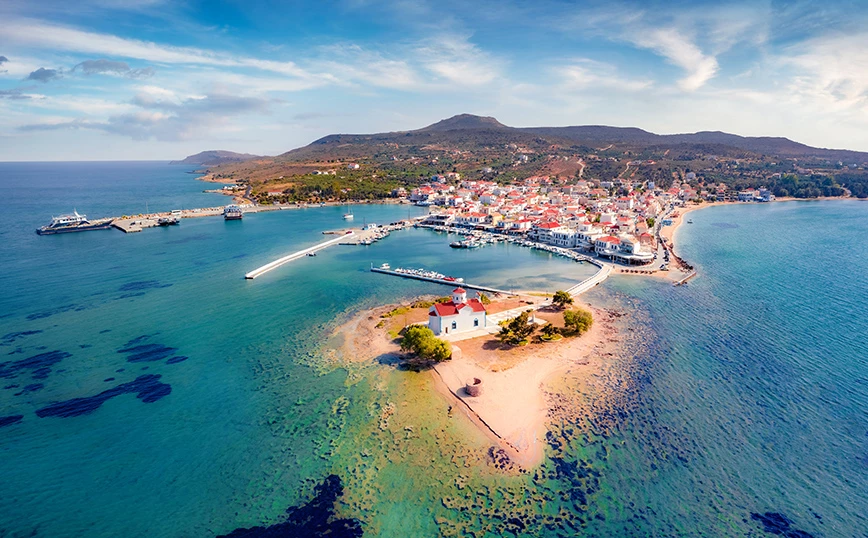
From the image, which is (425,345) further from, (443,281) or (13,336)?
(13,336)

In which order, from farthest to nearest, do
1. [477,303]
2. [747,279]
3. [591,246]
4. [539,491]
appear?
[591,246], [747,279], [477,303], [539,491]

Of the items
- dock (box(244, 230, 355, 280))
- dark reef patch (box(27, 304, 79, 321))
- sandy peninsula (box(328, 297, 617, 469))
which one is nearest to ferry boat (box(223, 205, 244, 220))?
dock (box(244, 230, 355, 280))

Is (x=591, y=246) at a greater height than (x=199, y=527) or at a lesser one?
greater

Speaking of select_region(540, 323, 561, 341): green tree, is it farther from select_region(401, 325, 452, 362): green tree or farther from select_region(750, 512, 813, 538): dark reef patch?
select_region(750, 512, 813, 538): dark reef patch

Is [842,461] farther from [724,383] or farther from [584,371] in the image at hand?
[584,371]

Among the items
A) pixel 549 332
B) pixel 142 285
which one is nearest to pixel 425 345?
pixel 549 332

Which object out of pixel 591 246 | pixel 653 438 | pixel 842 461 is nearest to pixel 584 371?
pixel 653 438

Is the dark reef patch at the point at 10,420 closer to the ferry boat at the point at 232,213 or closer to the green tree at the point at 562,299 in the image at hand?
the green tree at the point at 562,299
